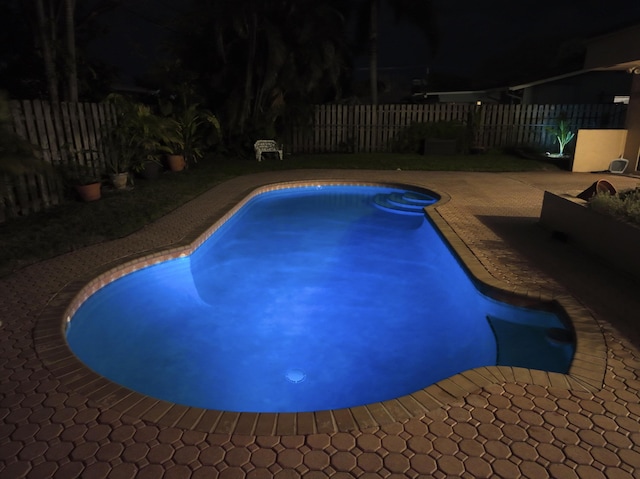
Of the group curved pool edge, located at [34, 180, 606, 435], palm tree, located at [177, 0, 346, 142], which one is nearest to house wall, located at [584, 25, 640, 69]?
palm tree, located at [177, 0, 346, 142]

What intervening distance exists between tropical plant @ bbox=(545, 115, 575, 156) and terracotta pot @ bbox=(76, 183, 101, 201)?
13.7 m

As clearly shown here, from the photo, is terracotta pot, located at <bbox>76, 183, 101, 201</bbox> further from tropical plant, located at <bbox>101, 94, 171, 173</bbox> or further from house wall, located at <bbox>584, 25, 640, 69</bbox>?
house wall, located at <bbox>584, 25, 640, 69</bbox>

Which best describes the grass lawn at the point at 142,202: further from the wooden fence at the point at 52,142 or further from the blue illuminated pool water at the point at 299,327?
the blue illuminated pool water at the point at 299,327

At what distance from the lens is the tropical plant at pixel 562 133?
46.2 ft

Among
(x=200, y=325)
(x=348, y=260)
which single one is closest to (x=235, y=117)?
(x=348, y=260)

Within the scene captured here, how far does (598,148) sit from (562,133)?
2.46 meters

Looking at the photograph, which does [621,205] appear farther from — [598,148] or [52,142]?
[52,142]

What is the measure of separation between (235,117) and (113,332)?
11.0 meters

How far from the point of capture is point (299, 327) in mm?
4980

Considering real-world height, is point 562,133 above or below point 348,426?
above

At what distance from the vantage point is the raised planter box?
4637 millimetres

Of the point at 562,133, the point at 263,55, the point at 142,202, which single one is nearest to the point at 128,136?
the point at 142,202

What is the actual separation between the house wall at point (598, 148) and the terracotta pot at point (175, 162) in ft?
36.2

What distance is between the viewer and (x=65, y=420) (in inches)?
98.4
